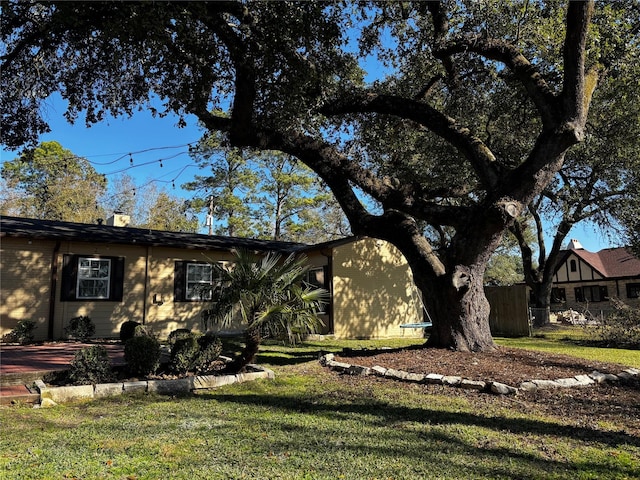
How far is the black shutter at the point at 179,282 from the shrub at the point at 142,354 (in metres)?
7.42

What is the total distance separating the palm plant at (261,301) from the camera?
21.0 feet

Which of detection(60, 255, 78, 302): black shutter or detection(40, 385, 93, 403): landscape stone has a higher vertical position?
detection(60, 255, 78, 302): black shutter

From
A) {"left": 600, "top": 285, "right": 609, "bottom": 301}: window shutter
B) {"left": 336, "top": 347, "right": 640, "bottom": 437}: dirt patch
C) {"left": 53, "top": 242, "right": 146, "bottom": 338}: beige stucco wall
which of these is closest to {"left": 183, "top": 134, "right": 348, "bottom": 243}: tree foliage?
{"left": 53, "top": 242, "right": 146, "bottom": 338}: beige stucco wall

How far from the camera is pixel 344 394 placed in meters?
5.80

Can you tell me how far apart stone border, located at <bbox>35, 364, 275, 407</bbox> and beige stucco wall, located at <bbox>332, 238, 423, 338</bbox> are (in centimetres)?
767

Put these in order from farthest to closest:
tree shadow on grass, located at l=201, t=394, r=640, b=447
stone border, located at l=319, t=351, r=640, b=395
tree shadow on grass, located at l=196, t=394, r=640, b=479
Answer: stone border, located at l=319, t=351, r=640, b=395 → tree shadow on grass, located at l=201, t=394, r=640, b=447 → tree shadow on grass, located at l=196, t=394, r=640, b=479

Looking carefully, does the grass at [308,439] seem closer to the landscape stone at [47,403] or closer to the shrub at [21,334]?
the landscape stone at [47,403]

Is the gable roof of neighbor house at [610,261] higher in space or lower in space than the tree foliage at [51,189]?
lower

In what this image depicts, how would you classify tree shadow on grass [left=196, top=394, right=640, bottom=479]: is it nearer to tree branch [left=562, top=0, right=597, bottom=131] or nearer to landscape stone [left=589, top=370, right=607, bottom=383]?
landscape stone [left=589, top=370, right=607, bottom=383]

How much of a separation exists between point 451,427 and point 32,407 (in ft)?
15.5

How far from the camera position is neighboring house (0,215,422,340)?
11680 mm

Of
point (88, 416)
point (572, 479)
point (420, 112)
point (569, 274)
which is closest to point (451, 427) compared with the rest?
point (572, 479)

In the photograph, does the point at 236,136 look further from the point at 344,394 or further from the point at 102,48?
the point at 344,394

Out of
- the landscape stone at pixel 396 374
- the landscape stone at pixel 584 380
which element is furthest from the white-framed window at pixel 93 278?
the landscape stone at pixel 584 380
